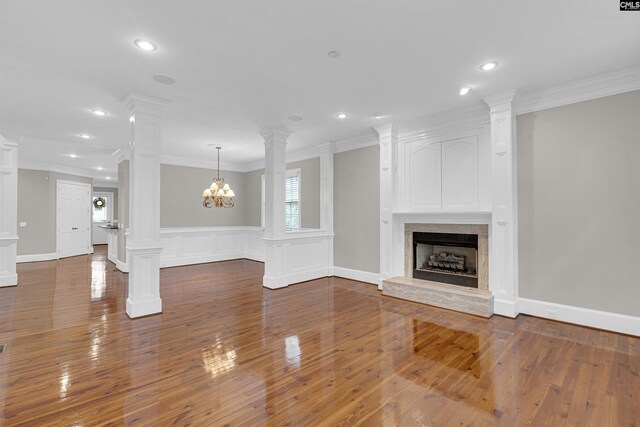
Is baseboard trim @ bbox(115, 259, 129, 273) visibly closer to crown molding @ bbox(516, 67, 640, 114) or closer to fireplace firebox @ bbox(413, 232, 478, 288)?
fireplace firebox @ bbox(413, 232, 478, 288)

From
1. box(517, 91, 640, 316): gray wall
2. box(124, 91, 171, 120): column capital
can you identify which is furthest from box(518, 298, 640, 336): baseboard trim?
box(124, 91, 171, 120): column capital

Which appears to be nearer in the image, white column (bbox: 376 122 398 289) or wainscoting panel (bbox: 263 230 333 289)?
white column (bbox: 376 122 398 289)

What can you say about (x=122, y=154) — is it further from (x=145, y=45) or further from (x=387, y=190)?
(x=387, y=190)

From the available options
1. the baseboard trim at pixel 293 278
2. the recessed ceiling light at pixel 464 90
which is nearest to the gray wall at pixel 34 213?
the baseboard trim at pixel 293 278

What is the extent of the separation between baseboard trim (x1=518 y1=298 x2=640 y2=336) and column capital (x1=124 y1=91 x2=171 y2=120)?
568 centimetres

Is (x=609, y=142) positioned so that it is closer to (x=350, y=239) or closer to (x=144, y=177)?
(x=350, y=239)

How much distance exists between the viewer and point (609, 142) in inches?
141

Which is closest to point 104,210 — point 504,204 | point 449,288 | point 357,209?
point 357,209

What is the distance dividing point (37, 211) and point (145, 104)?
309 inches

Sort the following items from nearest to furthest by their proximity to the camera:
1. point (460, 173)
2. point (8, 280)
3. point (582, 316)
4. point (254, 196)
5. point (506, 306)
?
point (582, 316) < point (506, 306) < point (460, 173) < point (8, 280) < point (254, 196)

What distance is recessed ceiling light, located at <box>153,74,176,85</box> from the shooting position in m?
3.55

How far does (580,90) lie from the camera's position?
3.74 metres

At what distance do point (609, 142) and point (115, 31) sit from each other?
212 inches

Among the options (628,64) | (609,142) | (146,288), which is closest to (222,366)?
(146,288)
